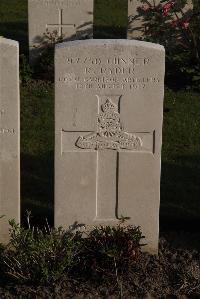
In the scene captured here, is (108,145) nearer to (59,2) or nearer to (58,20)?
(59,2)

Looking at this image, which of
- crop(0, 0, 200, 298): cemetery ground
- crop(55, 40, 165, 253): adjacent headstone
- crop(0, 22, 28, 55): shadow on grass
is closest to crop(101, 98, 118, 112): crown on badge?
crop(55, 40, 165, 253): adjacent headstone

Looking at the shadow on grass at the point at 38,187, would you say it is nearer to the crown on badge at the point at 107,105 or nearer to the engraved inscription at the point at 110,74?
the crown on badge at the point at 107,105

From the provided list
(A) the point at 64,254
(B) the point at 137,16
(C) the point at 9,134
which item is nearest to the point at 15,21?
(B) the point at 137,16

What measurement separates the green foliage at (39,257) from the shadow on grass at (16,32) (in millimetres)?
7558

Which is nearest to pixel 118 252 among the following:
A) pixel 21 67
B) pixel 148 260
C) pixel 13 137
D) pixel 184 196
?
pixel 148 260

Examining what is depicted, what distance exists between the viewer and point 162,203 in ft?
22.4

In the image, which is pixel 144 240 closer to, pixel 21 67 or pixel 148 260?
pixel 148 260

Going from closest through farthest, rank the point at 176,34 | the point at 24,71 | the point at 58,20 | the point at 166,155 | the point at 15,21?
the point at 166,155, the point at 24,71, the point at 58,20, the point at 176,34, the point at 15,21

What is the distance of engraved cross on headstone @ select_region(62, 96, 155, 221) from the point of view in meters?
5.49

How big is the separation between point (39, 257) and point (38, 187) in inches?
77.6

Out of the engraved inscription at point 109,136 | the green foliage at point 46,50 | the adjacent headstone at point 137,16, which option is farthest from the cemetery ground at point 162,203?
the adjacent headstone at point 137,16

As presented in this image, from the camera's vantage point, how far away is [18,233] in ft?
17.6

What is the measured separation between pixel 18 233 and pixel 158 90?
161cm

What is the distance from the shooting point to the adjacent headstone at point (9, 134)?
17.6ft
